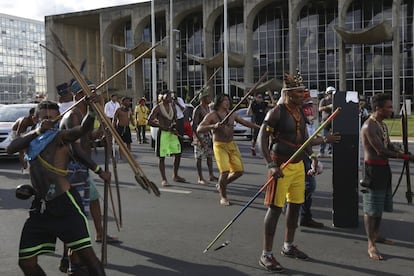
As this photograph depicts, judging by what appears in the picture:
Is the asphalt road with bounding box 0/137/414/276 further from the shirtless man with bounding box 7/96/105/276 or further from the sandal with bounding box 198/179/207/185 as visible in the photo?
the shirtless man with bounding box 7/96/105/276

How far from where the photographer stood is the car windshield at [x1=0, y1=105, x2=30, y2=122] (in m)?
14.4

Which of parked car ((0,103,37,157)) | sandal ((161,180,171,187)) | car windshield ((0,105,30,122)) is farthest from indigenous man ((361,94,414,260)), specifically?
car windshield ((0,105,30,122))

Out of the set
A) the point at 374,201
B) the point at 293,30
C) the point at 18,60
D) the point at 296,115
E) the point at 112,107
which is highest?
the point at 18,60

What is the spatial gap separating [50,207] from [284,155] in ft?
7.79

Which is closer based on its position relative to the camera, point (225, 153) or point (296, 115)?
point (296, 115)

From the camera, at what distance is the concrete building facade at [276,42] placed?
3966 centimetres

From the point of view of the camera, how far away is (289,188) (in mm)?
4980

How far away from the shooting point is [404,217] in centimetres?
678

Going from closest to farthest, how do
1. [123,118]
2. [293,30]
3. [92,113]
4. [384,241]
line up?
[92,113] < [384,241] < [123,118] < [293,30]

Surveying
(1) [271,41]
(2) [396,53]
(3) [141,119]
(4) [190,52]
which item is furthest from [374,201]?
(4) [190,52]

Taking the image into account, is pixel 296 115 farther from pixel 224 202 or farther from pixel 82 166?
pixel 224 202

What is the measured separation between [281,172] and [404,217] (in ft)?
9.83

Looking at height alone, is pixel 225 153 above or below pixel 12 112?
below

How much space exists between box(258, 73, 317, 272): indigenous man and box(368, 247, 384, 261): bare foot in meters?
0.66
